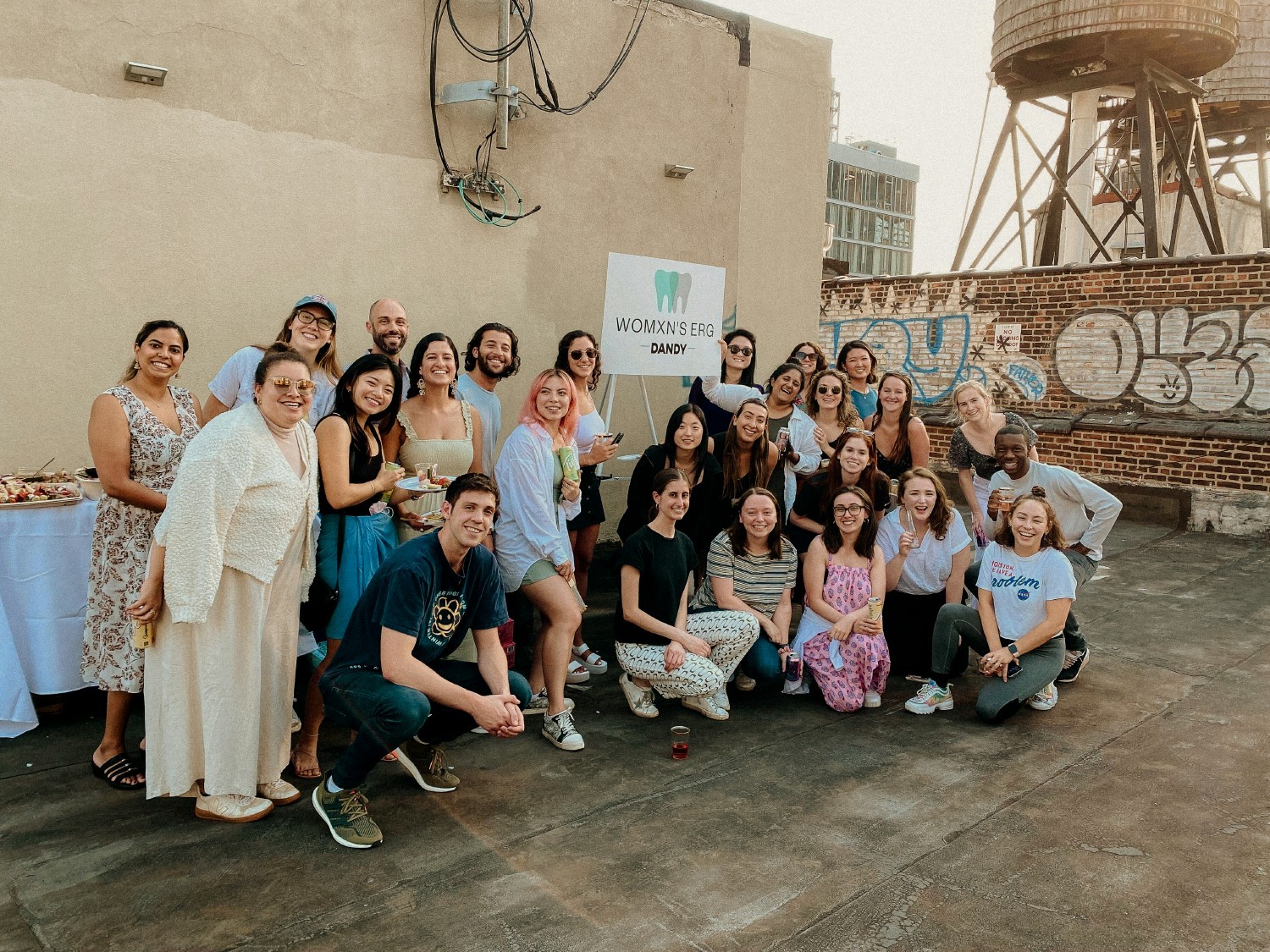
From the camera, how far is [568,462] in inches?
189

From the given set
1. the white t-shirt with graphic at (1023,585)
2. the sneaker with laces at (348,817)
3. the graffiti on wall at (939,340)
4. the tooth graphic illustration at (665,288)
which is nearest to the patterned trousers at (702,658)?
the white t-shirt with graphic at (1023,585)

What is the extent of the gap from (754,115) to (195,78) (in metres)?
4.89

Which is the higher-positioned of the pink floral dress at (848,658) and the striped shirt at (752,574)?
the striped shirt at (752,574)

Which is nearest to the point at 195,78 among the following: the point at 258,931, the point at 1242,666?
the point at 258,931

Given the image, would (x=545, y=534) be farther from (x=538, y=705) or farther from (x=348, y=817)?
(x=348, y=817)

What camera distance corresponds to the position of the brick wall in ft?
32.5

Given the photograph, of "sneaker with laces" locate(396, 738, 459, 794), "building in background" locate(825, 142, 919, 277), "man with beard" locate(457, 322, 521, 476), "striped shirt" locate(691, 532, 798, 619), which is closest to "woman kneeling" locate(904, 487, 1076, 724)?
"striped shirt" locate(691, 532, 798, 619)

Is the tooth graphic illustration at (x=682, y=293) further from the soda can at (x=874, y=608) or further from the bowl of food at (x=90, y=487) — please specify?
the bowl of food at (x=90, y=487)

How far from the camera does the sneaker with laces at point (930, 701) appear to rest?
497 centimetres

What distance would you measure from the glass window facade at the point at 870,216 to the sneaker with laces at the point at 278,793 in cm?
8702

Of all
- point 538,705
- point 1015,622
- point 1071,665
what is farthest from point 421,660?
point 1071,665

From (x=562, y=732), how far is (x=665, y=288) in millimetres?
→ 3337

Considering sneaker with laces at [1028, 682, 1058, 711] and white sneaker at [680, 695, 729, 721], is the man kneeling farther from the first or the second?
sneaker with laces at [1028, 682, 1058, 711]

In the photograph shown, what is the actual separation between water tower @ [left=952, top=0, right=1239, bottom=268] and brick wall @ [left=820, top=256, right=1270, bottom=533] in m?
Answer: 2.19
